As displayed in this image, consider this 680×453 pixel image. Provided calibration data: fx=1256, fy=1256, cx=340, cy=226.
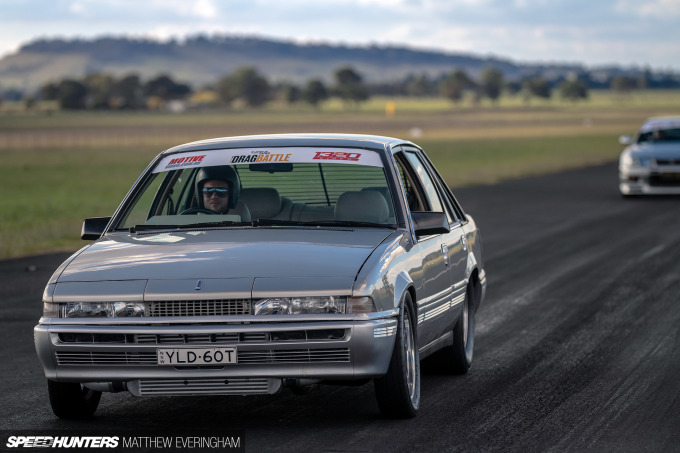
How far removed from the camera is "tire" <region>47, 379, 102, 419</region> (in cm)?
639

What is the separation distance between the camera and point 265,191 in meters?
7.39

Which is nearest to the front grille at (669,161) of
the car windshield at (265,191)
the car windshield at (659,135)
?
the car windshield at (659,135)

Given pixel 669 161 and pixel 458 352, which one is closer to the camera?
pixel 458 352

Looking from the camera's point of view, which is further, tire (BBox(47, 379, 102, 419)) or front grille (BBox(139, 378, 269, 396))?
tire (BBox(47, 379, 102, 419))

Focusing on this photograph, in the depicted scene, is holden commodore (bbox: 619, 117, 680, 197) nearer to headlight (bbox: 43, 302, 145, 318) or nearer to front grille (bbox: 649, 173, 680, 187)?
front grille (bbox: 649, 173, 680, 187)

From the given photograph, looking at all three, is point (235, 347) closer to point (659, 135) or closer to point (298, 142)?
point (298, 142)

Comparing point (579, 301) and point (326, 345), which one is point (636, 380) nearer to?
point (326, 345)

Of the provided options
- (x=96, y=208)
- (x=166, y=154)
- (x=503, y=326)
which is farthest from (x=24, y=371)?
(x=96, y=208)

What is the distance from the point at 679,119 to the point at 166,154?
2198 centimetres

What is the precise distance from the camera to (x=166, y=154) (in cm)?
767

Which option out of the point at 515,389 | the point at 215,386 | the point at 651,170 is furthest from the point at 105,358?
the point at 651,170

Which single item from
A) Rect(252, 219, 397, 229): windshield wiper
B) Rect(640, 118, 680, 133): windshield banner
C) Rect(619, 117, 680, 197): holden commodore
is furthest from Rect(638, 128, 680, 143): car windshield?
Rect(252, 219, 397, 229): windshield wiper

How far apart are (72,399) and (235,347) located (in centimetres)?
114

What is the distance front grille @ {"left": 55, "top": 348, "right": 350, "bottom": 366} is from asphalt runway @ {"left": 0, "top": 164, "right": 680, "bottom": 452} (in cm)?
41
